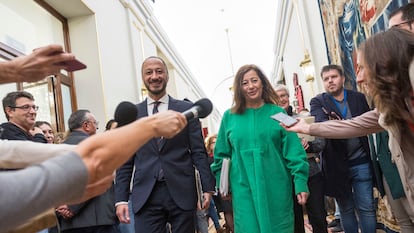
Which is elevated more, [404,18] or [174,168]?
[404,18]

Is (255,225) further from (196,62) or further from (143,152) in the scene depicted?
(196,62)

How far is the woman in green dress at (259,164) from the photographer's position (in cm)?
252

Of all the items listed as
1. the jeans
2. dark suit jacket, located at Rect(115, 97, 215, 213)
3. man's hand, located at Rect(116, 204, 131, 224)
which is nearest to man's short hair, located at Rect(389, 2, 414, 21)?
the jeans

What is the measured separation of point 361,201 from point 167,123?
2.76m

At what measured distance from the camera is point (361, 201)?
10.7ft

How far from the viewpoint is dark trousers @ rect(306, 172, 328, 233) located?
10.6 feet

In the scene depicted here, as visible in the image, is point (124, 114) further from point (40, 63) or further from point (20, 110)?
point (20, 110)

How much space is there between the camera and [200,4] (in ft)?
37.0

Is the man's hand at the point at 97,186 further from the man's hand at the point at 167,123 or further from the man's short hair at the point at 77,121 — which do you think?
the man's short hair at the point at 77,121

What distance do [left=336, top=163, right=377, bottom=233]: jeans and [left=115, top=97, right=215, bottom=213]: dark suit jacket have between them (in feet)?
4.83

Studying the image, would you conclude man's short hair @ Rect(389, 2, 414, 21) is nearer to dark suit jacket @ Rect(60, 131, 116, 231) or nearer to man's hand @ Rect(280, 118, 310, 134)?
man's hand @ Rect(280, 118, 310, 134)

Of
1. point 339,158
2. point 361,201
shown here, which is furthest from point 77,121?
point 361,201

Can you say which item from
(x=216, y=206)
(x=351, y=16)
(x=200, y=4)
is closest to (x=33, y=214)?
(x=351, y=16)

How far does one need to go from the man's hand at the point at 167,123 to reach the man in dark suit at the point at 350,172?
2537 millimetres
